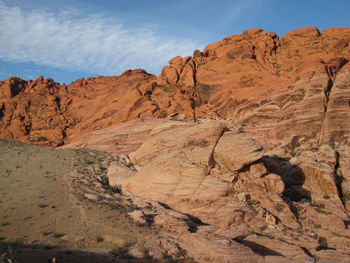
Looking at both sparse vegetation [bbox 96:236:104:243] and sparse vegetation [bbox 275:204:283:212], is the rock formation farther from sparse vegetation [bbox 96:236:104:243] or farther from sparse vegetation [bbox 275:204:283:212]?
sparse vegetation [bbox 96:236:104:243]

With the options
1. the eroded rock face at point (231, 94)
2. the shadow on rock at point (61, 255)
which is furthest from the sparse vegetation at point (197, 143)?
the eroded rock face at point (231, 94)

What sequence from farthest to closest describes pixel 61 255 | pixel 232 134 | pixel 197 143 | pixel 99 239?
1. pixel 232 134
2. pixel 197 143
3. pixel 99 239
4. pixel 61 255

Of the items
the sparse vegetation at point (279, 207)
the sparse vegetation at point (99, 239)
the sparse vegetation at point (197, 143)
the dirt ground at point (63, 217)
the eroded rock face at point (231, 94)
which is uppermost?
the eroded rock face at point (231, 94)

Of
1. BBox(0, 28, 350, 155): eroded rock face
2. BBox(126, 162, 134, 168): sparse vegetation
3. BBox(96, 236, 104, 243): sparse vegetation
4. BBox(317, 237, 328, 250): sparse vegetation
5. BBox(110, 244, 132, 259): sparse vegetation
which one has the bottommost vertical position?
BBox(317, 237, 328, 250): sparse vegetation

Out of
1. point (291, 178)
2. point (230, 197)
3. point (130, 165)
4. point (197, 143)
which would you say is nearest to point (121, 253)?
point (230, 197)

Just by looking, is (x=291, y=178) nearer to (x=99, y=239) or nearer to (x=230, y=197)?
(x=230, y=197)

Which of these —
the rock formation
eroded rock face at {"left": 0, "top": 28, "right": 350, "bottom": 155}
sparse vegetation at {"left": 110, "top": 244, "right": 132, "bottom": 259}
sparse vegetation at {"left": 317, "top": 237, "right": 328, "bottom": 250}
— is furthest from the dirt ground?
eroded rock face at {"left": 0, "top": 28, "right": 350, "bottom": 155}

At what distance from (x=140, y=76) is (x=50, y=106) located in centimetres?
1890

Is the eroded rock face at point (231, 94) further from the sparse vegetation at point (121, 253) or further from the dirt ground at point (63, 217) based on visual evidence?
the sparse vegetation at point (121, 253)

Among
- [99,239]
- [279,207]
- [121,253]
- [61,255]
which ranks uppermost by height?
[61,255]

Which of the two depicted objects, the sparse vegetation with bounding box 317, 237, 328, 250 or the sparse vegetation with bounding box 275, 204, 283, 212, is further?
the sparse vegetation with bounding box 275, 204, 283, 212

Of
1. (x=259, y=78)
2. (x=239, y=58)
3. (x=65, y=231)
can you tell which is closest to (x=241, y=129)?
(x=259, y=78)

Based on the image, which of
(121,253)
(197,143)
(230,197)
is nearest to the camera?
(121,253)

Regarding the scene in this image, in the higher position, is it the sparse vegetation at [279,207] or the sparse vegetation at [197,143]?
the sparse vegetation at [197,143]
